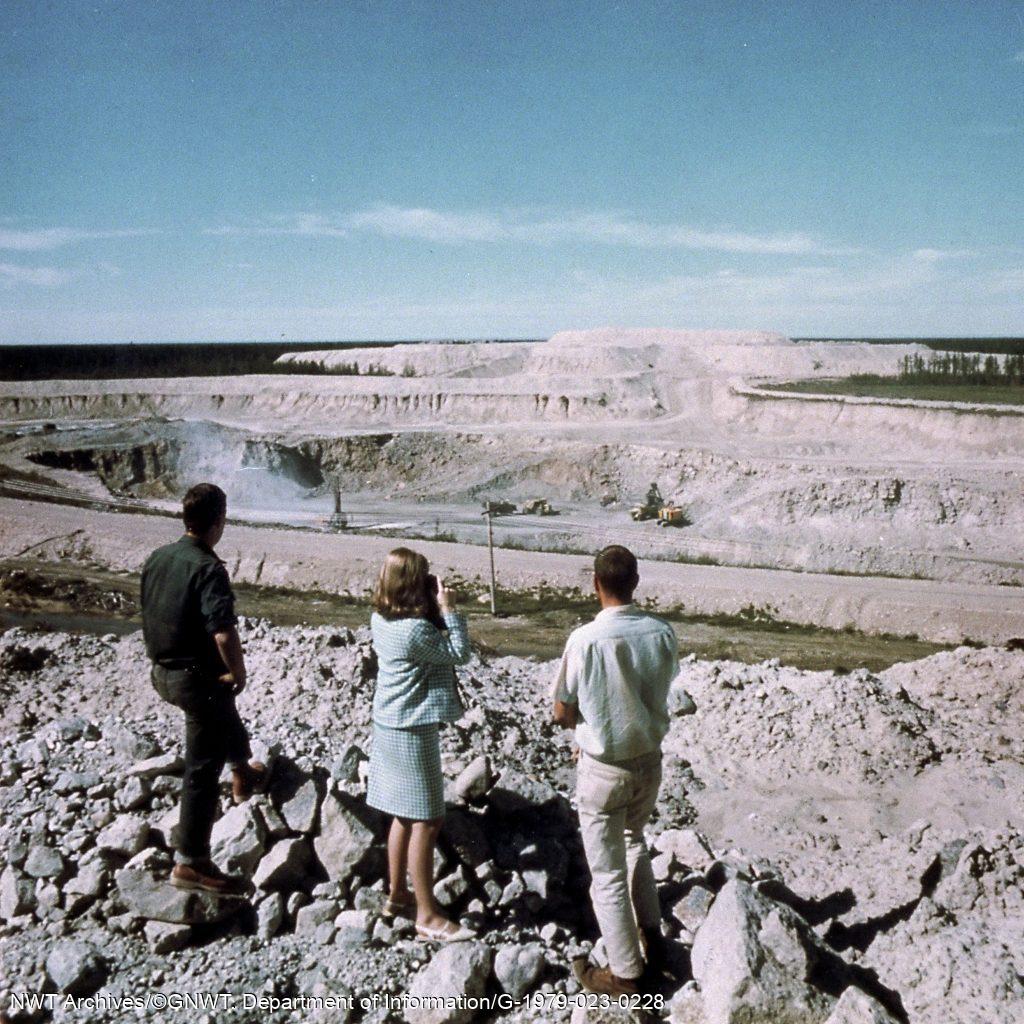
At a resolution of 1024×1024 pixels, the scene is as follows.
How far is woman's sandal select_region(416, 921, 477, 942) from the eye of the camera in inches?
158

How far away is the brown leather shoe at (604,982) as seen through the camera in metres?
3.75

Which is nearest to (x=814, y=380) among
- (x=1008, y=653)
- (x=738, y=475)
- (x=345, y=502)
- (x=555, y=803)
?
(x=738, y=475)

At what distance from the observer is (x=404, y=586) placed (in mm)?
3771

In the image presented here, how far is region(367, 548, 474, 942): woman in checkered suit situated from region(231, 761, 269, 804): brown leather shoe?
41.0 inches

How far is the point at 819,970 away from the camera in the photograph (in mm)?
3881

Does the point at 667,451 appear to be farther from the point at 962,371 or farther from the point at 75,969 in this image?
the point at 75,969

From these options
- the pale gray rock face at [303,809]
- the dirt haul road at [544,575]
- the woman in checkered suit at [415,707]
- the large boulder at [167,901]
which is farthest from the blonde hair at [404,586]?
the dirt haul road at [544,575]

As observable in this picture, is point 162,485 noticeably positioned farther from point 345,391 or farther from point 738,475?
point 738,475

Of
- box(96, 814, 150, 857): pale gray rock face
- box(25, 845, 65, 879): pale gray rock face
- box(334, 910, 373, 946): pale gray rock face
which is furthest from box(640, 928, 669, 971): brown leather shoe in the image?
box(25, 845, 65, 879): pale gray rock face

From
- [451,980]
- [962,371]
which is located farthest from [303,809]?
[962,371]

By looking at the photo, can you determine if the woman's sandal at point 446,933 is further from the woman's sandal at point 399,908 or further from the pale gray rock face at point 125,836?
the pale gray rock face at point 125,836

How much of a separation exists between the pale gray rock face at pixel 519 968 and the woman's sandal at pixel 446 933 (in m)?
0.18

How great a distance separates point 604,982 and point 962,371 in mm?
57480

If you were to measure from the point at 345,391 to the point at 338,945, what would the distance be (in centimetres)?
4363
